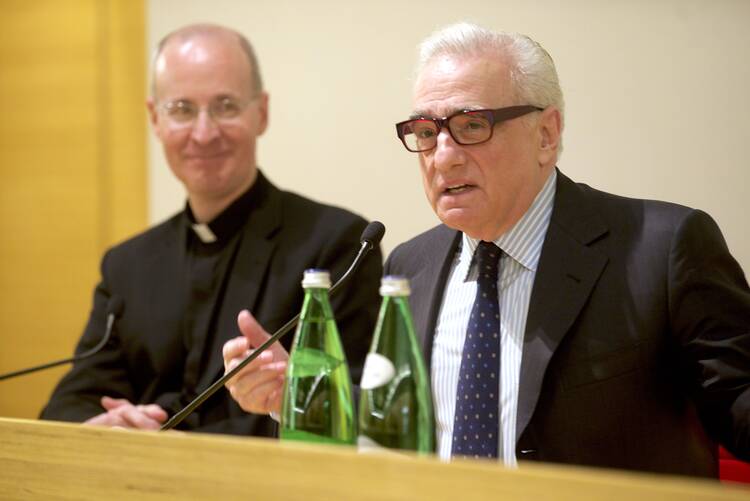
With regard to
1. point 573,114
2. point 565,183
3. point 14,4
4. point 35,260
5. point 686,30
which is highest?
point 14,4

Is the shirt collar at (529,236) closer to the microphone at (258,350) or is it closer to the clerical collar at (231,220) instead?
the microphone at (258,350)

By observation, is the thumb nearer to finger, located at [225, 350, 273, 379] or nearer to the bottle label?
finger, located at [225, 350, 273, 379]

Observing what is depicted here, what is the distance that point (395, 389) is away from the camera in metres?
1.00

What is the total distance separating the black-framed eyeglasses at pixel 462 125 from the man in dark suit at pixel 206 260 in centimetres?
69

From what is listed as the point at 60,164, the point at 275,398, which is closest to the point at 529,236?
the point at 275,398

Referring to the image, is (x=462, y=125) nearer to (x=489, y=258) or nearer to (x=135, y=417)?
(x=489, y=258)

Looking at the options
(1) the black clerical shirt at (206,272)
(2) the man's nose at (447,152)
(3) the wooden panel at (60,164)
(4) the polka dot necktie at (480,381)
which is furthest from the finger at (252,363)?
(3) the wooden panel at (60,164)

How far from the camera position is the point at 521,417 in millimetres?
1383

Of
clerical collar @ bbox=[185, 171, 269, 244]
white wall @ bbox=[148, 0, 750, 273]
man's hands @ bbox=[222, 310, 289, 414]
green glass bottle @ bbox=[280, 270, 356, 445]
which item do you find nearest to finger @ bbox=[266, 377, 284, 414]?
man's hands @ bbox=[222, 310, 289, 414]

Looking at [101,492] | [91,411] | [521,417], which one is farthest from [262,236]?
[101,492]

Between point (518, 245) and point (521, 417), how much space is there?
0.30 metres

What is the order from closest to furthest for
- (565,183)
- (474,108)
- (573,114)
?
(474,108) < (565,183) < (573,114)

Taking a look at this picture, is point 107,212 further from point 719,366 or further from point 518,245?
point 719,366

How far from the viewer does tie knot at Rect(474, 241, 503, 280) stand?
152cm
